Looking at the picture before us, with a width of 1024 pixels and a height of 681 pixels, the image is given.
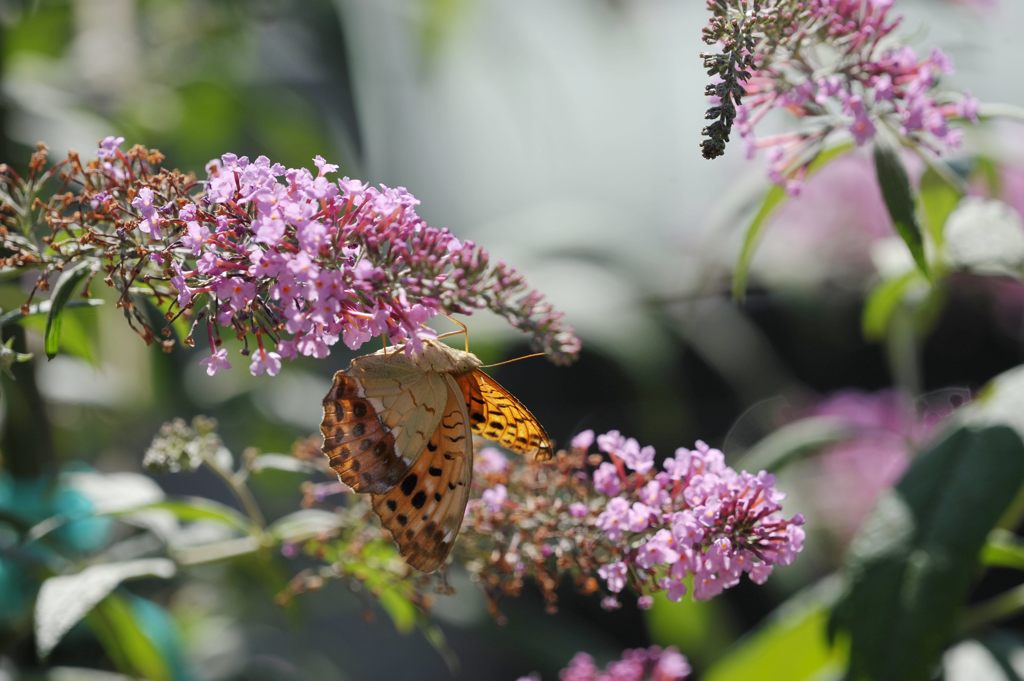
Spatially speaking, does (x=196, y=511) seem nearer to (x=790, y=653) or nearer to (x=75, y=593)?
(x=75, y=593)

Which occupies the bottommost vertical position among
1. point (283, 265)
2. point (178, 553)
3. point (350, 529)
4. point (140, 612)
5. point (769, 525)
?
point (140, 612)

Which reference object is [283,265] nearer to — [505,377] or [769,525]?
[769,525]

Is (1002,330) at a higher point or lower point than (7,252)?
lower

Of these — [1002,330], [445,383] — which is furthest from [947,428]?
[1002,330]

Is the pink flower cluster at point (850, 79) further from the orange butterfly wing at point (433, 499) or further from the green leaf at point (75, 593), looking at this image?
the green leaf at point (75, 593)

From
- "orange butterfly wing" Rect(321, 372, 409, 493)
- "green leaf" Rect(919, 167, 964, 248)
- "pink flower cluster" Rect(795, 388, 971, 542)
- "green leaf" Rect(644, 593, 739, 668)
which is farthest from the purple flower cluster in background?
"pink flower cluster" Rect(795, 388, 971, 542)

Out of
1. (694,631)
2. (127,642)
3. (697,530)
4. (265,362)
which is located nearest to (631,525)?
(697,530)
